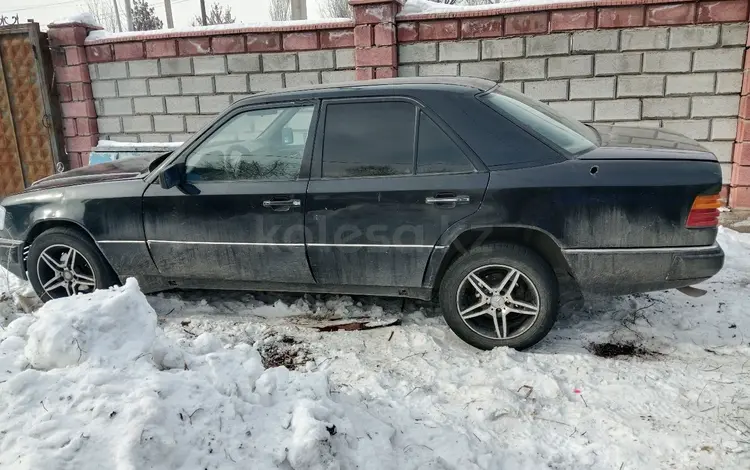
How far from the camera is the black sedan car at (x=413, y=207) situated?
3.19m

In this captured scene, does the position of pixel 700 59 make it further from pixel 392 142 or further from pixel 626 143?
pixel 392 142

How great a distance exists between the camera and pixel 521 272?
3.34m

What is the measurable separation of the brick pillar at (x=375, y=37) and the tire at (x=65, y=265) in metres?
4.69

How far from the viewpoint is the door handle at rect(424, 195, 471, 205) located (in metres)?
3.32

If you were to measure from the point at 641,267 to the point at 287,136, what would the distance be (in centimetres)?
244

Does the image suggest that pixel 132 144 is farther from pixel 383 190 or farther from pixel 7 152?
pixel 383 190

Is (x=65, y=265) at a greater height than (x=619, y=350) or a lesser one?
greater

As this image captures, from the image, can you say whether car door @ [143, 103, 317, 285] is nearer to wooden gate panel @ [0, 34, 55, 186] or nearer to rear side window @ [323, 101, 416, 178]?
rear side window @ [323, 101, 416, 178]

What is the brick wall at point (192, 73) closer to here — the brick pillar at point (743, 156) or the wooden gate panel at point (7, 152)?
the wooden gate panel at point (7, 152)

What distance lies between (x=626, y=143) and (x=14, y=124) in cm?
948

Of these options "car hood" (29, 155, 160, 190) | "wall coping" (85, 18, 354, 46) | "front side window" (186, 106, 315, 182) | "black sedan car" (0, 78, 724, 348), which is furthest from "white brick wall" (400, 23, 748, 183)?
"car hood" (29, 155, 160, 190)

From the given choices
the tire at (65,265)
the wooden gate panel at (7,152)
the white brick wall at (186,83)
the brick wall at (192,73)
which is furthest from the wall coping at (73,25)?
the tire at (65,265)

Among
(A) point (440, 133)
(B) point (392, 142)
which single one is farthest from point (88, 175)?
(A) point (440, 133)

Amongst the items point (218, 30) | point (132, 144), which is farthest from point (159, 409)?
point (218, 30)
